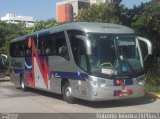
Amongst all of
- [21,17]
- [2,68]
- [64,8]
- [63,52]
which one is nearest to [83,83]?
[63,52]

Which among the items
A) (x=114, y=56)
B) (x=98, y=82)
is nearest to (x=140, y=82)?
(x=114, y=56)

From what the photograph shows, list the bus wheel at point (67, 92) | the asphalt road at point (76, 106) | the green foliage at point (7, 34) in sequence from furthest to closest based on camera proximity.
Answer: the green foliage at point (7, 34) → the bus wheel at point (67, 92) → the asphalt road at point (76, 106)

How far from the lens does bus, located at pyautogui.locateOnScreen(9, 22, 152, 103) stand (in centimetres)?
1470

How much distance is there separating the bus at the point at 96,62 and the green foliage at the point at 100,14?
29.2 feet

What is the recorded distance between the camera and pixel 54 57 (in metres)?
17.9

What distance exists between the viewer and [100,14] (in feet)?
89.8

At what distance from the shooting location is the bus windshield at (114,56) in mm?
14773

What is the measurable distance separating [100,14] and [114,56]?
1249 cm

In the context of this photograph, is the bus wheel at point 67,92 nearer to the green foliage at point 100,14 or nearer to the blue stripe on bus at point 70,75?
the blue stripe on bus at point 70,75

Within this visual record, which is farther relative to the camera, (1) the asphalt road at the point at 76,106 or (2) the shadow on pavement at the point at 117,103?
(2) the shadow on pavement at the point at 117,103

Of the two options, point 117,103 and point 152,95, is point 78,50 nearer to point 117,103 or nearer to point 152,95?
point 117,103

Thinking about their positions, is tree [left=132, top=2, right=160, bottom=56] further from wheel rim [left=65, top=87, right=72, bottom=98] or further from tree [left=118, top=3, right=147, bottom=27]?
wheel rim [left=65, top=87, right=72, bottom=98]

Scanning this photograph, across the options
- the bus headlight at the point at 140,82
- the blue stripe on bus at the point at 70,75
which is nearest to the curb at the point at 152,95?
the bus headlight at the point at 140,82

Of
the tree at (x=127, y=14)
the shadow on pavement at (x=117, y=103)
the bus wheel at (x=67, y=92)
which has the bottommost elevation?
the shadow on pavement at (x=117, y=103)
